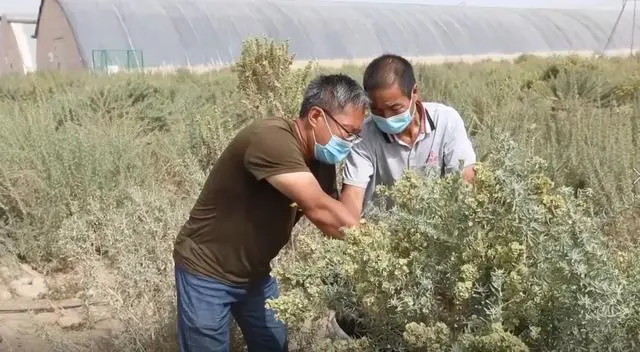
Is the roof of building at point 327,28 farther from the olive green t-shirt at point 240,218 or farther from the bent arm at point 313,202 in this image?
the bent arm at point 313,202

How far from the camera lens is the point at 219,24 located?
20234 millimetres

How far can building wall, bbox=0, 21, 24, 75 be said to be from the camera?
87.9 ft

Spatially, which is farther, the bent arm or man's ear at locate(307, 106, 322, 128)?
man's ear at locate(307, 106, 322, 128)

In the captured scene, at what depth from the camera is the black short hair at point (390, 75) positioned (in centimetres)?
281

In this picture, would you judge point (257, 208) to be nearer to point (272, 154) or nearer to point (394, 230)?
point (272, 154)

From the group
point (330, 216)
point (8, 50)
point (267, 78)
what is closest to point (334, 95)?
point (330, 216)

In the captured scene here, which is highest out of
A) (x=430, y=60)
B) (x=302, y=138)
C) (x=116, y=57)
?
(x=302, y=138)

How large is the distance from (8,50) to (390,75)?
27530 mm

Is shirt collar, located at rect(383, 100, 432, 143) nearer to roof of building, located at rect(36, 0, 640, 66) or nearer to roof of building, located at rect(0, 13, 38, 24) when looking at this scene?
roof of building, located at rect(36, 0, 640, 66)

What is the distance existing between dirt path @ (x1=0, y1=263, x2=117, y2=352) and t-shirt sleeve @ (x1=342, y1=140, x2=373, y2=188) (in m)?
1.42

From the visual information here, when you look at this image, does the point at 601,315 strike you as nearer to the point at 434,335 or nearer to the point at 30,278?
the point at 434,335

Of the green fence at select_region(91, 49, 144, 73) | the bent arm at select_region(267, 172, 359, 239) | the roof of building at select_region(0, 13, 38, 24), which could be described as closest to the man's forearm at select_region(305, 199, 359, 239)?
the bent arm at select_region(267, 172, 359, 239)

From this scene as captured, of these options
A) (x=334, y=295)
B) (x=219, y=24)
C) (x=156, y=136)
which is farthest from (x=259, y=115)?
(x=219, y=24)

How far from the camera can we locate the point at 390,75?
2807 millimetres
